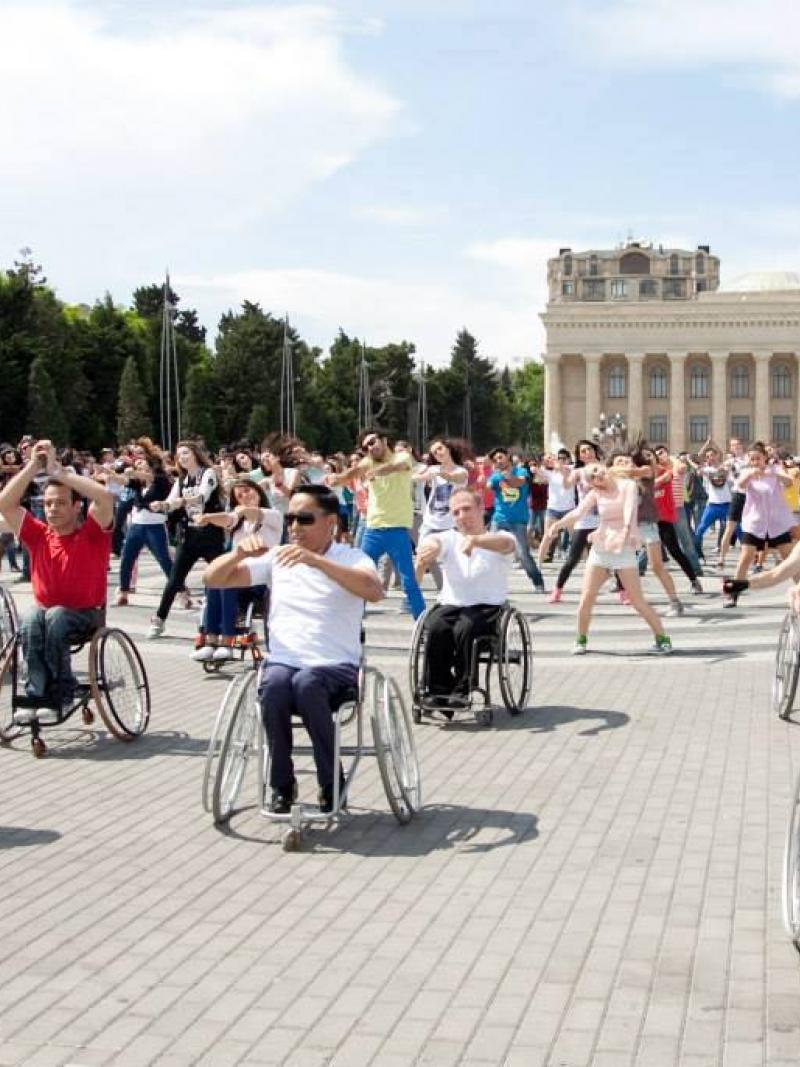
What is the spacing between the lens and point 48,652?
368 inches

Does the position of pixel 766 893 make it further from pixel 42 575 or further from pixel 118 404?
pixel 118 404

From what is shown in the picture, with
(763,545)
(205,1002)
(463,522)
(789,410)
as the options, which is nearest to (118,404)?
(789,410)

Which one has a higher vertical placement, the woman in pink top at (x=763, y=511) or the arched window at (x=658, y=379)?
the arched window at (x=658, y=379)

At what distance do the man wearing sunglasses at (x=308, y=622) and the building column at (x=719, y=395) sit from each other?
11423 cm

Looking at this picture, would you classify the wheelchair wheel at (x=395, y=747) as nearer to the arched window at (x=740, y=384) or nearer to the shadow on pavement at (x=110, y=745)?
the shadow on pavement at (x=110, y=745)

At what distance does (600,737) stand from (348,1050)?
557 centimetres

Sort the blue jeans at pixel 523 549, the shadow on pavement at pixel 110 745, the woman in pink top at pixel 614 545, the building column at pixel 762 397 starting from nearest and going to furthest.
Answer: the shadow on pavement at pixel 110 745, the woman in pink top at pixel 614 545, the blue jeans at pixel 523 549, the building column at pixel 762 397

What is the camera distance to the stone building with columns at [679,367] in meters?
118

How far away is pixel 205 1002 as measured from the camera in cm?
515

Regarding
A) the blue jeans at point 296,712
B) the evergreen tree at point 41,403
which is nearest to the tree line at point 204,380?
the evergreen tree at point 41,403

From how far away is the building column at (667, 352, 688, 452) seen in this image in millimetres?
119875

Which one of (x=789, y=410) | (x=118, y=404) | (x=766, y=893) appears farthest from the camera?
(x=789, y=410)

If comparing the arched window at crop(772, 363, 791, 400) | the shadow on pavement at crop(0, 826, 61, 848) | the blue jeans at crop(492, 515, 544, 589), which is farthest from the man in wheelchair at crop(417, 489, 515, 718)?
the arched window at crop(772, 363, 791, 400)

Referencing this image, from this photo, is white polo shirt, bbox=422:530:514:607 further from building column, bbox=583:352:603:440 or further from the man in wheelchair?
building column, bbox=583:352:603:440
